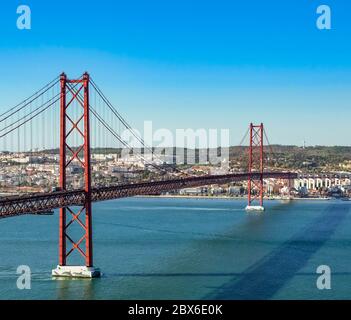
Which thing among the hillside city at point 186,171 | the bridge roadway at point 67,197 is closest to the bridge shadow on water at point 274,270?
the bridge roadway at point 67,197

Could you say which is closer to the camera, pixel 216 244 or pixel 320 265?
pixel 320 265

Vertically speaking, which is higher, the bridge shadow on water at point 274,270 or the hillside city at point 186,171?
the hillside city at point 186,171

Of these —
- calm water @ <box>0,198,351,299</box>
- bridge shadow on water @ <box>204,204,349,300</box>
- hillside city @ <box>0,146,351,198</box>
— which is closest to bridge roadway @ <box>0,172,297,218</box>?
calm water @ <box>0,198,351,299</box>

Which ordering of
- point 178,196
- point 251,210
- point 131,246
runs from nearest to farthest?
point 131,246 < point 251,210 < point 178,196

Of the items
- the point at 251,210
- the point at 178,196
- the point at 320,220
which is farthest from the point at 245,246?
the point at 178,196

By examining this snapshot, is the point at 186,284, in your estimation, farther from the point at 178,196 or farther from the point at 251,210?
the point at 178,196

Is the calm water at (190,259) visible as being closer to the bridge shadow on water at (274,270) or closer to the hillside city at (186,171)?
the bridge shadow on water at (274,270)

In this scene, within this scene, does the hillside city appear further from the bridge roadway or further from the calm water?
the bridge roadway
